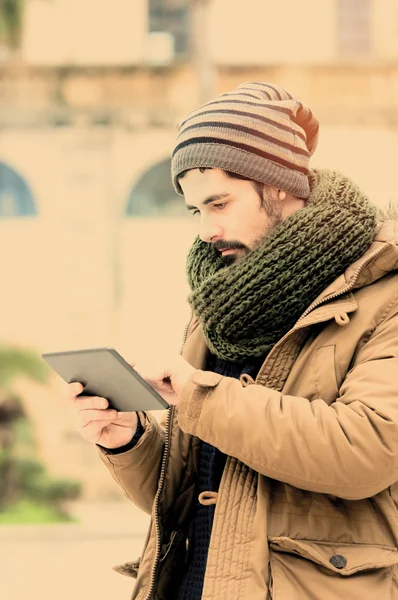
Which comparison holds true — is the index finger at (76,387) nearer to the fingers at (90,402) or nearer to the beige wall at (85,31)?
the fingers at (90,402)

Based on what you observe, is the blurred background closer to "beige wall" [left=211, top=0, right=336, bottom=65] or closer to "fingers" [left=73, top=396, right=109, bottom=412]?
"beige wall" [left=211, top=0, right=336, bottom=65]

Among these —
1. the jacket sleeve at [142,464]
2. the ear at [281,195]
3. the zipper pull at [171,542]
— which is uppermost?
the ear at [281,195]

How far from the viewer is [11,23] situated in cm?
1769

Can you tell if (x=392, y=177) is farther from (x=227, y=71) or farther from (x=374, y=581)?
(x=374, y=581)

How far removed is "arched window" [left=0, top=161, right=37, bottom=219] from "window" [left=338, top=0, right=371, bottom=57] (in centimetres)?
593

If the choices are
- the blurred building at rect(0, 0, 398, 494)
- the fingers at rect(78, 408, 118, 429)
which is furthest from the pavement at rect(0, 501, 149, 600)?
the fingers at rect(78, 408, 118, 429)

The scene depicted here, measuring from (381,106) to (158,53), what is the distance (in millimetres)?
3872

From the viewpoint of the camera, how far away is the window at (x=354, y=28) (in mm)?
18641

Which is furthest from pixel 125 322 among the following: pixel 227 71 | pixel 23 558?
pixel 23 558

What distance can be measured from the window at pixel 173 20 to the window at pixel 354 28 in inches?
106

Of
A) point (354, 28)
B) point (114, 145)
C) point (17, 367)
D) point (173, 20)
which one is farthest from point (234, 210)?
point (354, 28)

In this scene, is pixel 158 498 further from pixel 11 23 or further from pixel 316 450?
pixel 11 23

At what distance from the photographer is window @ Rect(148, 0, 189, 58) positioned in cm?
1841

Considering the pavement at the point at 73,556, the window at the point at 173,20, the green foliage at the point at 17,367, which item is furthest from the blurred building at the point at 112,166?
the pavement at the point at 73,556
